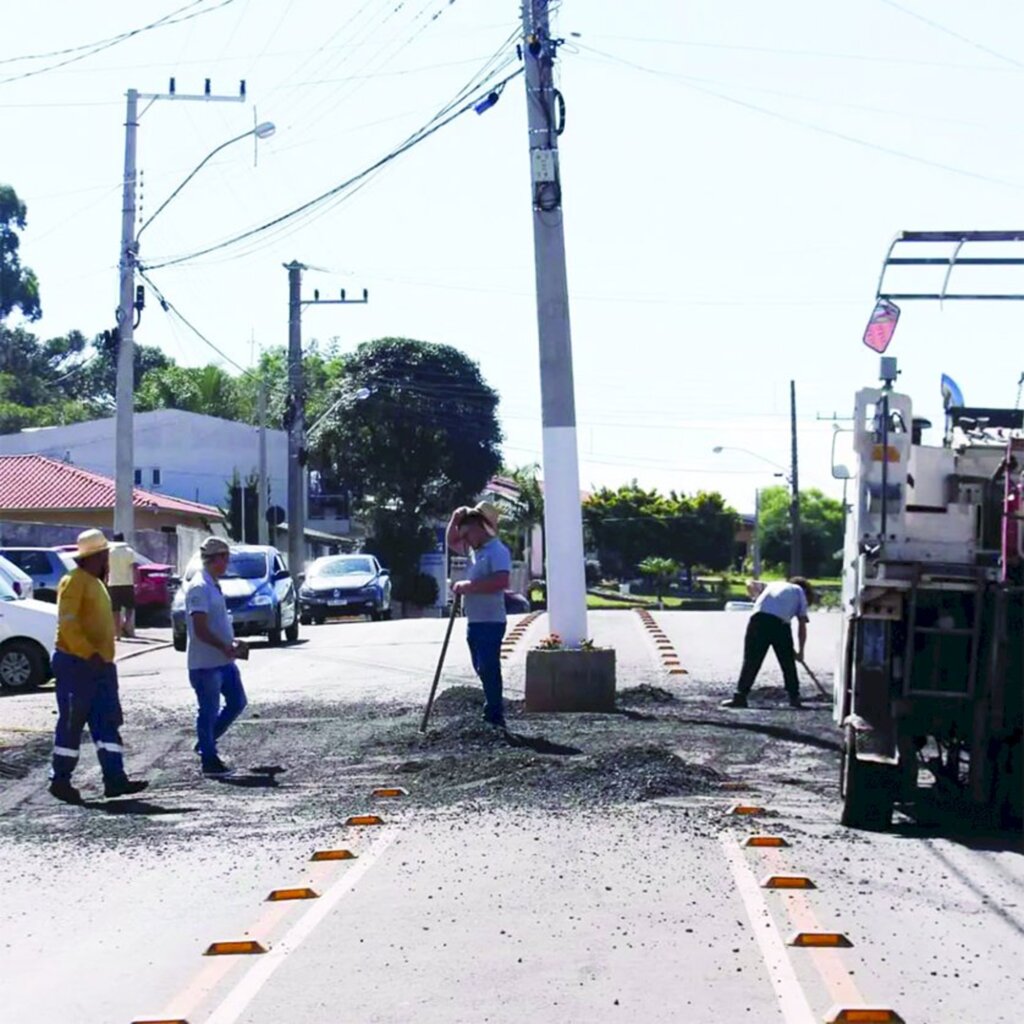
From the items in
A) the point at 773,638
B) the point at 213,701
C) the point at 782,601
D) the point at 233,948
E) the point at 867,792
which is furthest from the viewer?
the point at 782,601

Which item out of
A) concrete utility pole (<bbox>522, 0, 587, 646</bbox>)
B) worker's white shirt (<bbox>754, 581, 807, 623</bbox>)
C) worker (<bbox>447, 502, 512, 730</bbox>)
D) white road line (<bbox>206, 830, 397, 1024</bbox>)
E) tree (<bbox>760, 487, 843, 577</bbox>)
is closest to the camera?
white road line (<bbox>206, 830, 397, 1024</bbox>)

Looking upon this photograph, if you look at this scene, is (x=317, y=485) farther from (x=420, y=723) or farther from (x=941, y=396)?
(x=941, y=396)

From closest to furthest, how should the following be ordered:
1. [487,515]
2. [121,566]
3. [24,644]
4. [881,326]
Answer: [881,326] → [487,515] → [24,644] → [121,566]

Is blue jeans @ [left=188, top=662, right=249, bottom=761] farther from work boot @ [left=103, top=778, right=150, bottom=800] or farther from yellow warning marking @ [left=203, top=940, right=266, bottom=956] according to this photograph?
yellow warning marking @ [left=203, top=940, right=266, bottom=956]

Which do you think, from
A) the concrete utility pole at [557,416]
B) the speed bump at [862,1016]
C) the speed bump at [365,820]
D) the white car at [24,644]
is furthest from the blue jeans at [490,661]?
the speed bump at [862,1016]

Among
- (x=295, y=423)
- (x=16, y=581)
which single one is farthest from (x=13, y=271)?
(x=16, y=581)

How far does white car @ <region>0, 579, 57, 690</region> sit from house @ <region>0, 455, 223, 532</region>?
82.0 ft

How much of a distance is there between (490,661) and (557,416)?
11.1 ft

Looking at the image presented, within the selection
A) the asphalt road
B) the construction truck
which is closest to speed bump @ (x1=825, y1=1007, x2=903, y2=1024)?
the asphalt road

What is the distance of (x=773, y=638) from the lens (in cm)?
1919

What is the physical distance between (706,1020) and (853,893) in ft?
8.33

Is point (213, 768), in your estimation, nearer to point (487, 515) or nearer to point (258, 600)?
point (487, 515)

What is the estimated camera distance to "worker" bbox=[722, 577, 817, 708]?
19125 mm

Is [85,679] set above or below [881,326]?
below
